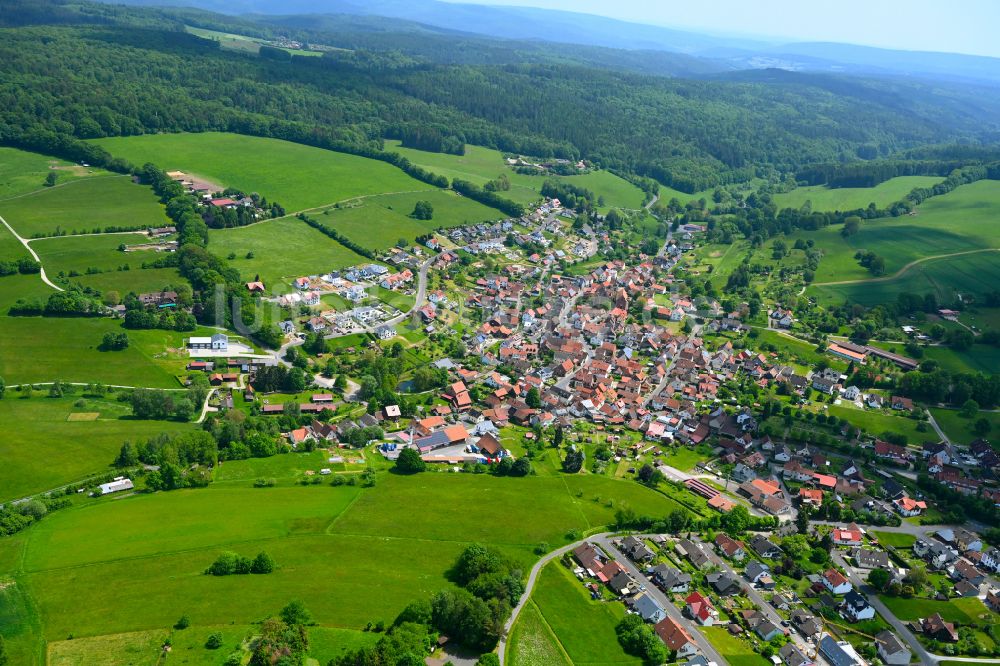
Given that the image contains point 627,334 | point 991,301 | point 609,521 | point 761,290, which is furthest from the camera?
point 761,290

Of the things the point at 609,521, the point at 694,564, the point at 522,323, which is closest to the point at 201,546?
the point at 609,521

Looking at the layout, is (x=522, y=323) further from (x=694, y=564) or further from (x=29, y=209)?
(x=29, y=209)

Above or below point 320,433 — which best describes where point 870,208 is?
above

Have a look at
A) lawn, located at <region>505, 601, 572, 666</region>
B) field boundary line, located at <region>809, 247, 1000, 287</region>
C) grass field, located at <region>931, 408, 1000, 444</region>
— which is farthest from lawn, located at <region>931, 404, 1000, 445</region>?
lawn, located at <region>505, 601, 572, 666</region>

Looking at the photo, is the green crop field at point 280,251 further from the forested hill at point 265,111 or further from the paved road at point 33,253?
the forested hill at point 265,111

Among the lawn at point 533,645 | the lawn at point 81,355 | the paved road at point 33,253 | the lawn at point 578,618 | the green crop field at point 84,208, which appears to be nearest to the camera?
the lawn at point 533,645

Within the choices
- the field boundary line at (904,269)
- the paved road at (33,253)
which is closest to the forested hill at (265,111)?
the paved road at (33,253)

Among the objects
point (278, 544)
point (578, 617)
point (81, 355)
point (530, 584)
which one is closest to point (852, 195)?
point (530, 584)
